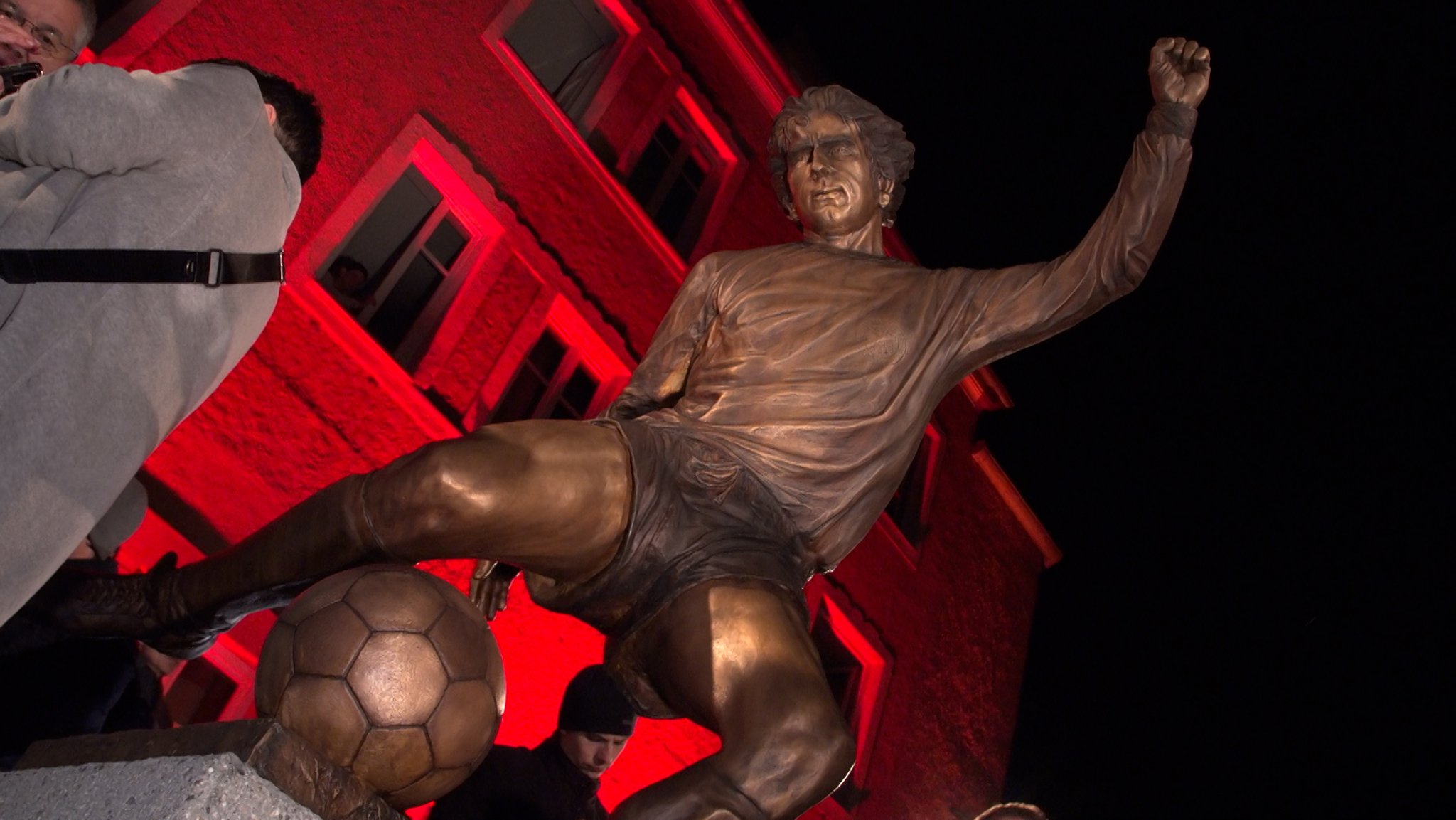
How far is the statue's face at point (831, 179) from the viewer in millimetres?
3637

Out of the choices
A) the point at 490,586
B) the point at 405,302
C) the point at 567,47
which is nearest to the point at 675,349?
the point at 490,586

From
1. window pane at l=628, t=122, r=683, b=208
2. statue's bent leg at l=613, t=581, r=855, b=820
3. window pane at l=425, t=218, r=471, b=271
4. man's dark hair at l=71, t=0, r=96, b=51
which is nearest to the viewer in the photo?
statue's bent leg at l=613, t=581, r=855, b=820

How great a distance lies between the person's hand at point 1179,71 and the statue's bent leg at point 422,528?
5.94 ft

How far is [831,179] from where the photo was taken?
364cm

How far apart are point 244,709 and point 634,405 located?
4.27m

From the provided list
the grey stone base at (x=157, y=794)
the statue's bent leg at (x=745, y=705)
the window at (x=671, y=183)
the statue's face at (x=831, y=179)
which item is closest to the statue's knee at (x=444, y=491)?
the statue's bent leg at (x=745, y=705)

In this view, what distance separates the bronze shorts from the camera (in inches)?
108

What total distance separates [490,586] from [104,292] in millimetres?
1246

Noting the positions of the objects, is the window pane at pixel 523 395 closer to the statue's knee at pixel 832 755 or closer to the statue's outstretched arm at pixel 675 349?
the statue's outstretched arm at pixel 675 349

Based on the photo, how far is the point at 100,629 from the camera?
2.95 m

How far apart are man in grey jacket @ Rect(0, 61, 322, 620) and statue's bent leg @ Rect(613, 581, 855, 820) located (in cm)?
120

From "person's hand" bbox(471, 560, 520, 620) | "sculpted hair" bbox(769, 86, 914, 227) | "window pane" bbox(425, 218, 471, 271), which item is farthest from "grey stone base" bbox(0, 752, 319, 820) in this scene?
"window pane" bbox(425, 218, 471, 271)

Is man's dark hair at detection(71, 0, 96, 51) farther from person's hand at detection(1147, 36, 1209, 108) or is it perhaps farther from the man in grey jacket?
person's hand at detection(1147, 36, 1209, 108)

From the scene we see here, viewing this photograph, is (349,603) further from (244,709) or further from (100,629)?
(244,709)
